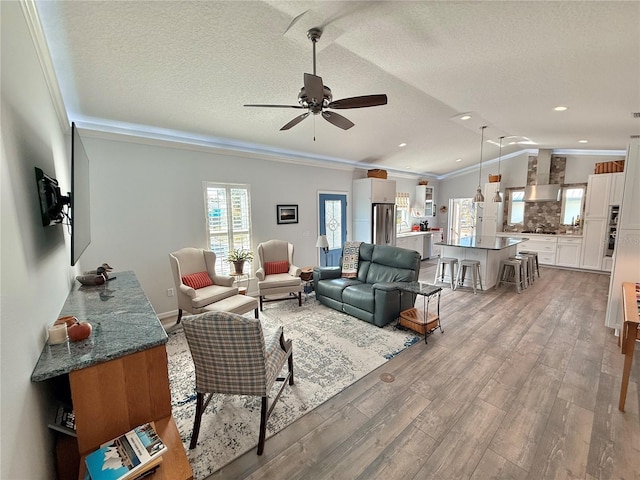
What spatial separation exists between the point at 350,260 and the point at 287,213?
5.31ft

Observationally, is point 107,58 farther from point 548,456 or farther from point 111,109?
point 548,456

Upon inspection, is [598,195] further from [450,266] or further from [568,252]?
[450,266]

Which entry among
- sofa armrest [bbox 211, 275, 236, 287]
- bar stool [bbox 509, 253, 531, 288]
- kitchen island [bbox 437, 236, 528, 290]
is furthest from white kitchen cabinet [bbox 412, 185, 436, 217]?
sofa armrest [bbox 211, 275, 236, 287]

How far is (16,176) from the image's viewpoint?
1290 mm

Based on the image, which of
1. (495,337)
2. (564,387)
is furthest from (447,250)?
(564,387)

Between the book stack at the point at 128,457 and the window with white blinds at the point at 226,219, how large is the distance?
11.3ft

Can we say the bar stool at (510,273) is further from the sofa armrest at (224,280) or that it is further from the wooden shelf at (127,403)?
the wooden shelf at (127,403)

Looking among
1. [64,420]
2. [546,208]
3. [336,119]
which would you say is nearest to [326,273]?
[336,119]

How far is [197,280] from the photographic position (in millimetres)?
3912

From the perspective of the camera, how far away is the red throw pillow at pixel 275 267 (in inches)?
186

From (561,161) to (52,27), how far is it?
9.69 meters

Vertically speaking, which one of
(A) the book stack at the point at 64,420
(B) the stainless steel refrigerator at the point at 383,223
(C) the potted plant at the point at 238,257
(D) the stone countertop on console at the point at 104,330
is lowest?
(A) the book stack at the point at 64,420

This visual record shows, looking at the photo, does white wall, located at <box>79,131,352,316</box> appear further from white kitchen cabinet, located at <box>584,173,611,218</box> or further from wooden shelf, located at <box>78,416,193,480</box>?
white kitchen cabinet, located at <box>584,173,611,218</box>

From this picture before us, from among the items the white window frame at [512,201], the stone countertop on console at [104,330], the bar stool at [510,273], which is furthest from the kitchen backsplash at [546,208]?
the stone countertop on console at [104,330]
